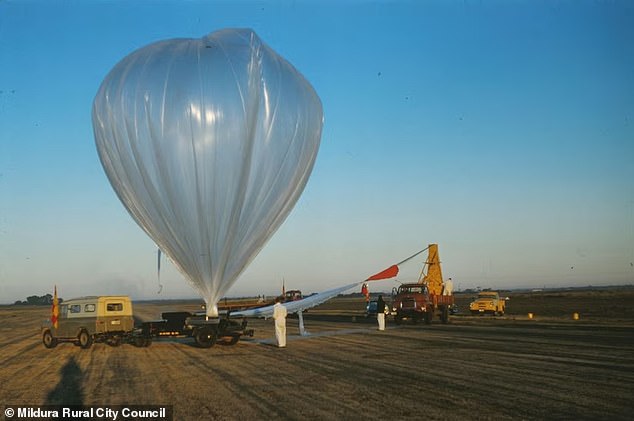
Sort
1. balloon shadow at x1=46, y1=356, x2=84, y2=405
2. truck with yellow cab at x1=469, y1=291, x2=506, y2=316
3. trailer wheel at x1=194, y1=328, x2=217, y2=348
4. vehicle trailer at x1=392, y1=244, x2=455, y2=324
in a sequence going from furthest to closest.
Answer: truck with yellow cab at x1=469, y1=291, x2=506, y2=316 < vehicle trailer at x1=392, y1=244, x2=455, y2=324 < trailer wheel at x1=194, y1=328, x2=217, y2=348 < balloon shadow at x1=46, y1=356, x2=84, y2=405

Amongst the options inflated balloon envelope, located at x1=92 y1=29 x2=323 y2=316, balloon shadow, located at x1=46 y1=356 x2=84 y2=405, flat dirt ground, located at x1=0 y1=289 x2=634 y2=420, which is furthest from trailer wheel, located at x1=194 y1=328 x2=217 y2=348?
balloon shadow, located at x1=46 y1=356 x2=84 y2=405

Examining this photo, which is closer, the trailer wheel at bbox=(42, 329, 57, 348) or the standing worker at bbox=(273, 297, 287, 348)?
the standing worker at bbox=(273, 297, 287, 348)

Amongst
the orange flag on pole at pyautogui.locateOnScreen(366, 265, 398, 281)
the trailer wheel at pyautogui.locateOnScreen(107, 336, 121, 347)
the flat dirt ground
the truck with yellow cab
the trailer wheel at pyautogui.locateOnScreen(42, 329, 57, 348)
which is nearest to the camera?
the flat dirt ground

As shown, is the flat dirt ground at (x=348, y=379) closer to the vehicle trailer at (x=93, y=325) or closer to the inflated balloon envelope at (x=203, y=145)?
the vehicle trailer at (x=93, y=325)

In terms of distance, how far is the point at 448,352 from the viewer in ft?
62.4

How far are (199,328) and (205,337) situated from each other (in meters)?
0.39

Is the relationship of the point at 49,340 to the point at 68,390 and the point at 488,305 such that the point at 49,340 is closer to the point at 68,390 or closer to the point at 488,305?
the point at 68,390

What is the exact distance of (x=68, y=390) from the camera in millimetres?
12859

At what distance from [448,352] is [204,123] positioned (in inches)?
384

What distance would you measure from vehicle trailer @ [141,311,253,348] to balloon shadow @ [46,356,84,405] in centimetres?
544

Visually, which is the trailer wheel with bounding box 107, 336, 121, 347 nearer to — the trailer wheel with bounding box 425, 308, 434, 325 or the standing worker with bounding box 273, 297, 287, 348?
the standing worker with bounding box 273, 297, 287, 348

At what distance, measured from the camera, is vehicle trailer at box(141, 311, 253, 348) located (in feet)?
71.3

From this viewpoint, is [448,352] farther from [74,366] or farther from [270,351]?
[74,366]

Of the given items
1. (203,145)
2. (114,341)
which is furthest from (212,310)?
(114,341)
